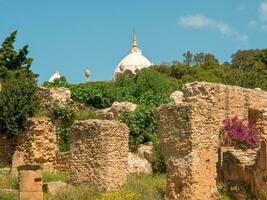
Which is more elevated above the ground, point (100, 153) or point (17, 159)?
point (100, 153)

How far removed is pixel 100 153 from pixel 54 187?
1349 millimetres

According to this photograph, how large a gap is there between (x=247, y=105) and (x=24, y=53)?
38.0 ft

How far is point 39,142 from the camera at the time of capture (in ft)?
65.4

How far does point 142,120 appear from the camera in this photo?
20.9m

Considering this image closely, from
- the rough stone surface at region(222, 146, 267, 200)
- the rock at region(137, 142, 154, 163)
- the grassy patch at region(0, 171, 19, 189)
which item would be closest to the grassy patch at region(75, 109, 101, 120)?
the rock at region(137, 142, 154, 163)

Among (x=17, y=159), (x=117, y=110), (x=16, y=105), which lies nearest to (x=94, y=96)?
(x=117, y=110)

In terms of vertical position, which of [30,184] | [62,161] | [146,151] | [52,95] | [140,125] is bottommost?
[30,184]

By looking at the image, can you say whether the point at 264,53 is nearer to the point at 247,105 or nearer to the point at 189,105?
the point at 247,105

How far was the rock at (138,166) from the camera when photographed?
17.7m

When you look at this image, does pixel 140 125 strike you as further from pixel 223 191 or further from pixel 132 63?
pixel 132 63

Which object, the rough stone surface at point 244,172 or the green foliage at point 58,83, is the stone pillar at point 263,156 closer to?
the rough stone surface at point 244,172

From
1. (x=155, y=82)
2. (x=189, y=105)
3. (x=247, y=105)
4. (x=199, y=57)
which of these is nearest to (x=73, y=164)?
(x=189, y=105)

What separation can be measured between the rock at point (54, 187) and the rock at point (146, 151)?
410 centimetres

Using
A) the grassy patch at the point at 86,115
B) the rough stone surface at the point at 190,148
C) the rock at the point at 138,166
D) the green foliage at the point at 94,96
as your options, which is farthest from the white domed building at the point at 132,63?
the rough stone surface at the point at 190,148
